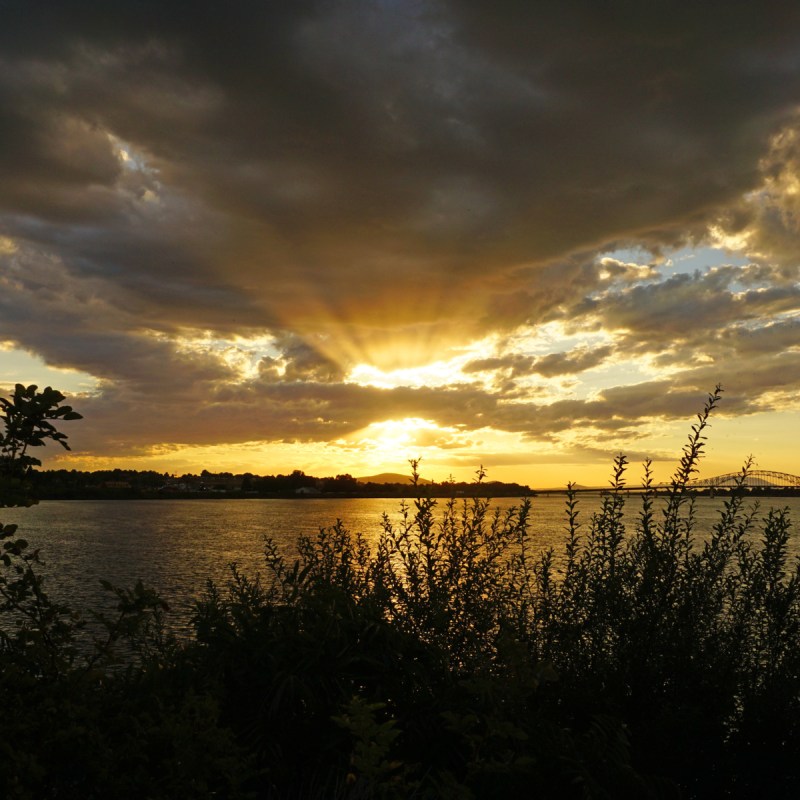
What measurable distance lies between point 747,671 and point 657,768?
3.07m

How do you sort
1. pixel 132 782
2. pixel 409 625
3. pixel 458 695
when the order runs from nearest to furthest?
pixel 132 782 < pixel 458 695 < pixel 409 625

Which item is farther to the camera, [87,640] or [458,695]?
[87,640]

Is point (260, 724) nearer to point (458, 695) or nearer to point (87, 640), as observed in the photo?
point (458, 695)

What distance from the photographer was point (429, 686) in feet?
19.0

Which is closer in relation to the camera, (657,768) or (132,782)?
(132,782)

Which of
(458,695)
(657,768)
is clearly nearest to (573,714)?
(657,768)

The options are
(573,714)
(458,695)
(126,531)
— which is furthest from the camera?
(126,531)

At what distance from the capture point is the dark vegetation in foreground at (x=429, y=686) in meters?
3.88

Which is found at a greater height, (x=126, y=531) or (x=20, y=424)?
(x=20, y=424)

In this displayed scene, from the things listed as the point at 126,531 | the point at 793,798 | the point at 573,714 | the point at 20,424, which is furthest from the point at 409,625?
the point at 126,531

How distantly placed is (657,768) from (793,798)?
38.4 inches

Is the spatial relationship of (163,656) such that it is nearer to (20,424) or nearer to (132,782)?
(132,782)

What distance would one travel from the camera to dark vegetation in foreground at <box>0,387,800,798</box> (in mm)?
3883

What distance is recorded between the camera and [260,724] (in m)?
5.35
